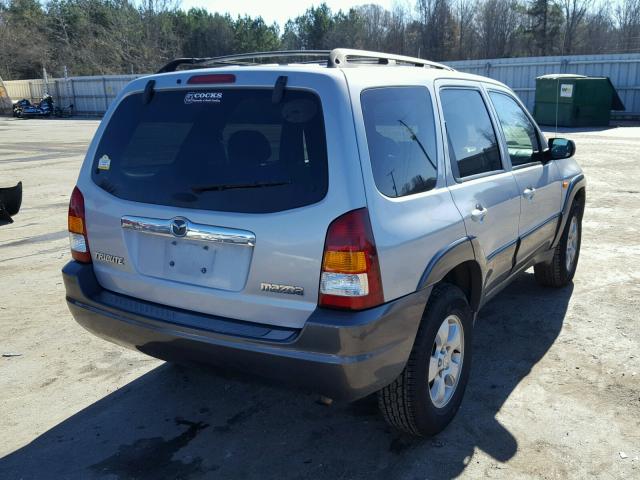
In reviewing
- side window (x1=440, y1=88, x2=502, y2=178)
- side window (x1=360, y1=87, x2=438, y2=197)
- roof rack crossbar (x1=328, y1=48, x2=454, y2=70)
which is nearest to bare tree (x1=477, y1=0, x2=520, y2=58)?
side window (x1=440, y1=88, x2=502, y2=178)

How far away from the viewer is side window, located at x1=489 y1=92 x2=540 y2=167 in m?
4.07

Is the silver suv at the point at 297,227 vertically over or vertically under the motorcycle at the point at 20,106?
under

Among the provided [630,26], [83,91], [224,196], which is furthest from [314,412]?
[630,26]

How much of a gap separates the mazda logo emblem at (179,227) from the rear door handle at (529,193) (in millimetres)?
2405

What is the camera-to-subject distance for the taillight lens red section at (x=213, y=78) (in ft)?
8.99

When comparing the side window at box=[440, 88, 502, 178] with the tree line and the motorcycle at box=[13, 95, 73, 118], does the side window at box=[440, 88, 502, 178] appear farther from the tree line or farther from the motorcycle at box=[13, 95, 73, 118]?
the tree line

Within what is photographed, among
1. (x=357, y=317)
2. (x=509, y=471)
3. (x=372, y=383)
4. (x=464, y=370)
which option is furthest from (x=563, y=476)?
(x=357, y=317)

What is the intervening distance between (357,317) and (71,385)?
88.7 inches

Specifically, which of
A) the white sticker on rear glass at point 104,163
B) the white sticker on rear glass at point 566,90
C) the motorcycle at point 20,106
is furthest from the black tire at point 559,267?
the motorcycle at point 20,106

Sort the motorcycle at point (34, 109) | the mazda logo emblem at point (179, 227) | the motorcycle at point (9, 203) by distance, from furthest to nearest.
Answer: the motorcycle at point (34, 109)
the motorcycle at point (9, 203)
the mazda logo emblem at point (179, 227)

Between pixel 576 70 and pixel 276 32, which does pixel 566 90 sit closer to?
pixel 576 70

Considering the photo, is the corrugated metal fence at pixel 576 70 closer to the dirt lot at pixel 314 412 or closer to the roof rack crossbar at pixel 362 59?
the dirt lot at pixel 314 412

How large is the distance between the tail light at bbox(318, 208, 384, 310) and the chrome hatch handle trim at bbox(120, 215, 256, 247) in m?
0.36

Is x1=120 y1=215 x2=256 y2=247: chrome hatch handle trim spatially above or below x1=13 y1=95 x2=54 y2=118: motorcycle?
below
